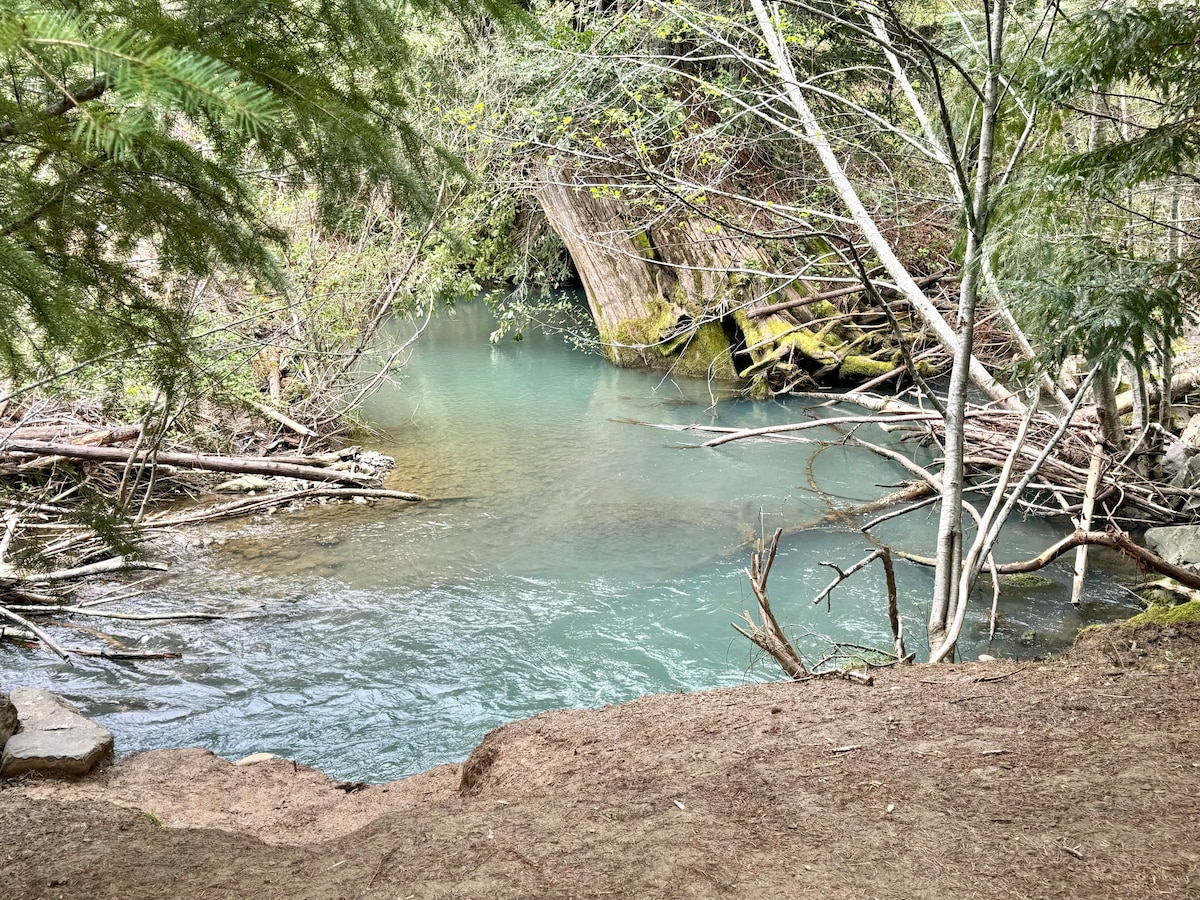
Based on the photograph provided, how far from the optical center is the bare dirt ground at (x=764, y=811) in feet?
7.98

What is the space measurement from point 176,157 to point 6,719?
11.0 feet

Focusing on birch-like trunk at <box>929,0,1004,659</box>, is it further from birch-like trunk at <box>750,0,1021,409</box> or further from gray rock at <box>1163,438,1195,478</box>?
gray rock at <box>1163,438,1195,478</box>

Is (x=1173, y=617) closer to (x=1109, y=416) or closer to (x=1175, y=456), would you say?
(x=1109, y=416)

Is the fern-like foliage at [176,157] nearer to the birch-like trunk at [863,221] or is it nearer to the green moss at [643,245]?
the birch-like trunk at [863,221]

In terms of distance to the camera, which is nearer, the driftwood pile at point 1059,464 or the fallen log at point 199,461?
the driftwood pile at point 1059,464

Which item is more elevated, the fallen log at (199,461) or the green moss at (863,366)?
the green moss at (863,366)

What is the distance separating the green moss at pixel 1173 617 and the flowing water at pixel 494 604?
150 cm

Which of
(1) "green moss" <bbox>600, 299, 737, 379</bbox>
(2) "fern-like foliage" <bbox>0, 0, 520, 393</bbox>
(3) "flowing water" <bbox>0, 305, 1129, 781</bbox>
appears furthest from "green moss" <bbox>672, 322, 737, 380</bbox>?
(2) "fern-like foliage" <bbox>0, 0, 520, 393</bbox>

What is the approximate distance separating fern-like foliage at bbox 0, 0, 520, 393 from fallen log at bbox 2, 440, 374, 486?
17.3ft

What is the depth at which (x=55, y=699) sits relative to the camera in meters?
4.87

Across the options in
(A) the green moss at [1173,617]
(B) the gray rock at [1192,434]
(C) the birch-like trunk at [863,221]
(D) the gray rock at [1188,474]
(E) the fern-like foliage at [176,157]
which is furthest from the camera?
(B) the gray rock at [1192,434]

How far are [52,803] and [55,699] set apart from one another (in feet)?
5.26

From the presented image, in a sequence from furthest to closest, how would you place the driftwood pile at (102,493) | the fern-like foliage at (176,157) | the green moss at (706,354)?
1. the green moss at (706,354)
2. the driftwood pile at (102,493)
3. the fern-like foliage at (176,157)

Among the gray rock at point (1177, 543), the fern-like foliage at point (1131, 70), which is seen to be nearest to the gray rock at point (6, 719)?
the fern-like foliage at point (1131, 70)
